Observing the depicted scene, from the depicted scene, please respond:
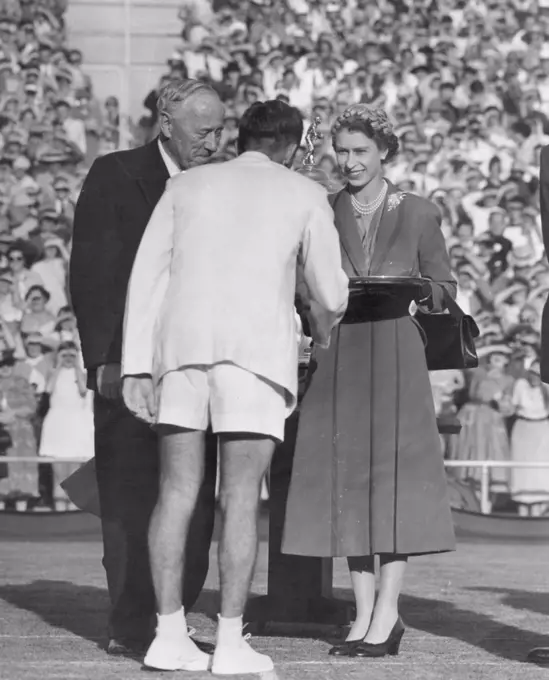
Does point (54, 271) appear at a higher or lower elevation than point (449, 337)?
higher

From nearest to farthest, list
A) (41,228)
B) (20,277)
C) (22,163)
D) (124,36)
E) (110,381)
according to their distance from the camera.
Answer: (110,381)
(20,277)
(41,228)
(22,163)
(124,36)

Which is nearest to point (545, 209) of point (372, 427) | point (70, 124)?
point (372, 427)

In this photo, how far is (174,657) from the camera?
15.2ft

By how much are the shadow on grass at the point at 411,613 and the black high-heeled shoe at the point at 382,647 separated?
33cm

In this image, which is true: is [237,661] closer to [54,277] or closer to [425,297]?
[425,297]

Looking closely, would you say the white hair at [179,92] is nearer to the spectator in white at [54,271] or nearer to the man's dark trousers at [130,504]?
the man's dark trousers at [130,504]

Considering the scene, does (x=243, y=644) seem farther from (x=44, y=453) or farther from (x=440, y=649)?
(x=44, y=453)

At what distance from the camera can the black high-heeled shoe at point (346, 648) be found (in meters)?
5.34

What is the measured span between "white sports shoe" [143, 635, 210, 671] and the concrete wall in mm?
13027

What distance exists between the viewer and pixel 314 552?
5430 mm

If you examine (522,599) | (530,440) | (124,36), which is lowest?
(522,599)

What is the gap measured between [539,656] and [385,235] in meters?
1.44

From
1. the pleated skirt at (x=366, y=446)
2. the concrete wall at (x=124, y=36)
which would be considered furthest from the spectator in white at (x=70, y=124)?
the pleated skirt at (x=366, y=446)

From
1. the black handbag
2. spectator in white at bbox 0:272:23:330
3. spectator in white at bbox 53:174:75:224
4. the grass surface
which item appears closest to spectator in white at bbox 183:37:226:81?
spectator in white at bbox 53:174:75:224
